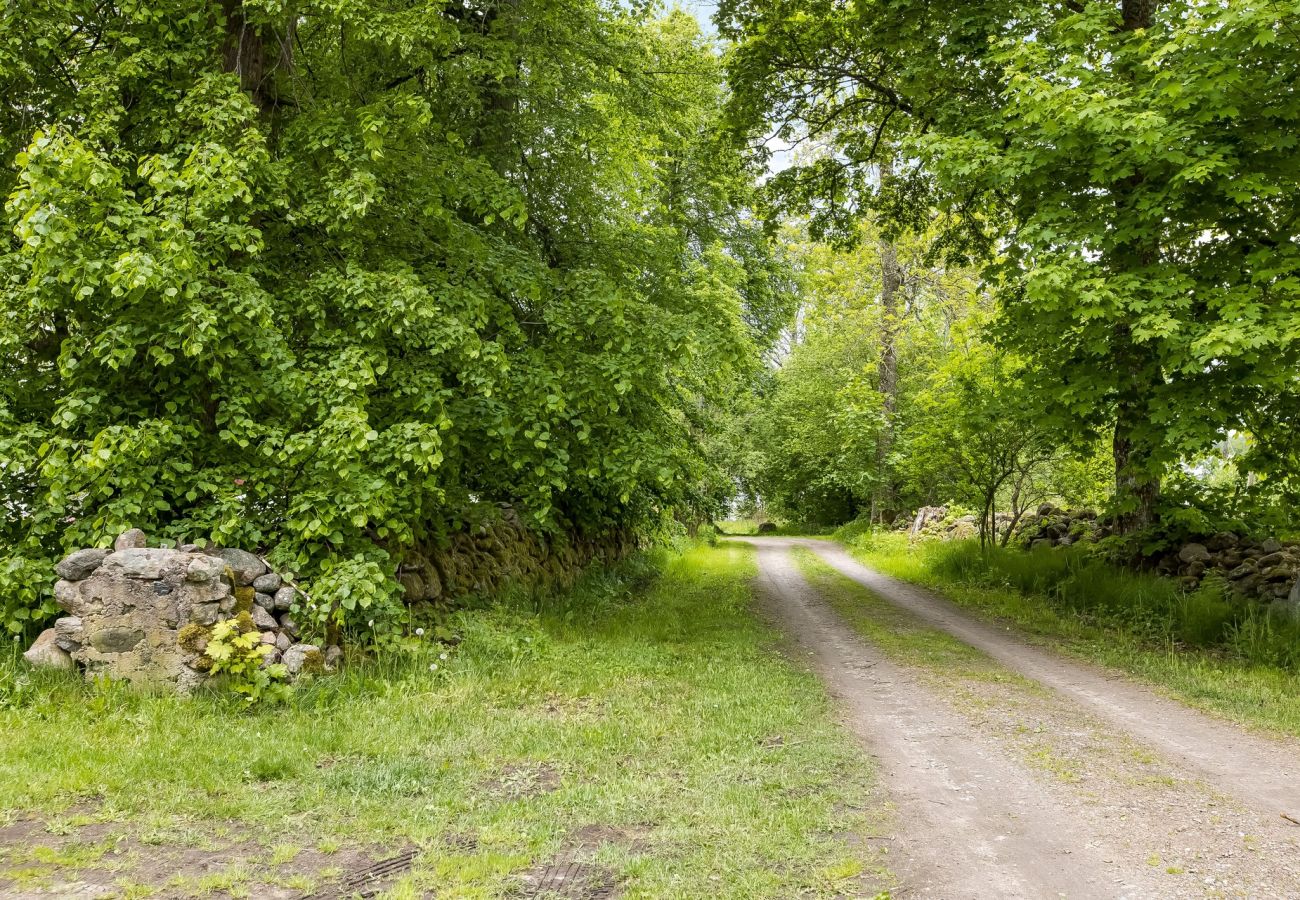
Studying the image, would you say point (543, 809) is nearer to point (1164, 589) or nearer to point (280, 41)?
point (280, 41)

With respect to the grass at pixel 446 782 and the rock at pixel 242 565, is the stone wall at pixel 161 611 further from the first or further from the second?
the grass at pixel 446 782

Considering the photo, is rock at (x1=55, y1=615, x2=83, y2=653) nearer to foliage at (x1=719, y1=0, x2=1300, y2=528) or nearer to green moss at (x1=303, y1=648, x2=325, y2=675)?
green moss at (x1=303, y1=648, x2=325, y2=675)

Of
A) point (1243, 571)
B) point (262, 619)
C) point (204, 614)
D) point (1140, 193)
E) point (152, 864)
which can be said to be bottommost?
point (152, 864)

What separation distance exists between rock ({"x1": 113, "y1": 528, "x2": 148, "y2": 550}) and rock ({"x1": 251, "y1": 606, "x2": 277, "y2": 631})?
3.36 ft

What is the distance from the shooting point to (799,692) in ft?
22.6

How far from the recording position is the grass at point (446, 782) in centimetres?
364

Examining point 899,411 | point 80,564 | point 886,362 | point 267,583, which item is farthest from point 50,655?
point 899,411

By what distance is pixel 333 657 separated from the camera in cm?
676

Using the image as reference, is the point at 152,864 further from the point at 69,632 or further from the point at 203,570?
the point at 69,632

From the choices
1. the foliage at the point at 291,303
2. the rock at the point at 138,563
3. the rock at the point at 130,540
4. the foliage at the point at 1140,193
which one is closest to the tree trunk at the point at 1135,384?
the foliage at the point at 1140,193

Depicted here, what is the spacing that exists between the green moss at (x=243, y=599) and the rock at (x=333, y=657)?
79 centimetres

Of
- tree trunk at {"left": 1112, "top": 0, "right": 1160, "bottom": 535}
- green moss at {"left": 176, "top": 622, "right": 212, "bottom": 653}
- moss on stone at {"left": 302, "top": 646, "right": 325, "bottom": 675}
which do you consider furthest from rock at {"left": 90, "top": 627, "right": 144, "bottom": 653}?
tree trunk at {"left": 1112, "top": 0, "right": 1160, "bottom": 535}

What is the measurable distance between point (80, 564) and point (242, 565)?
1.14 metres

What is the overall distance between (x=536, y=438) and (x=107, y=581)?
384 cm
